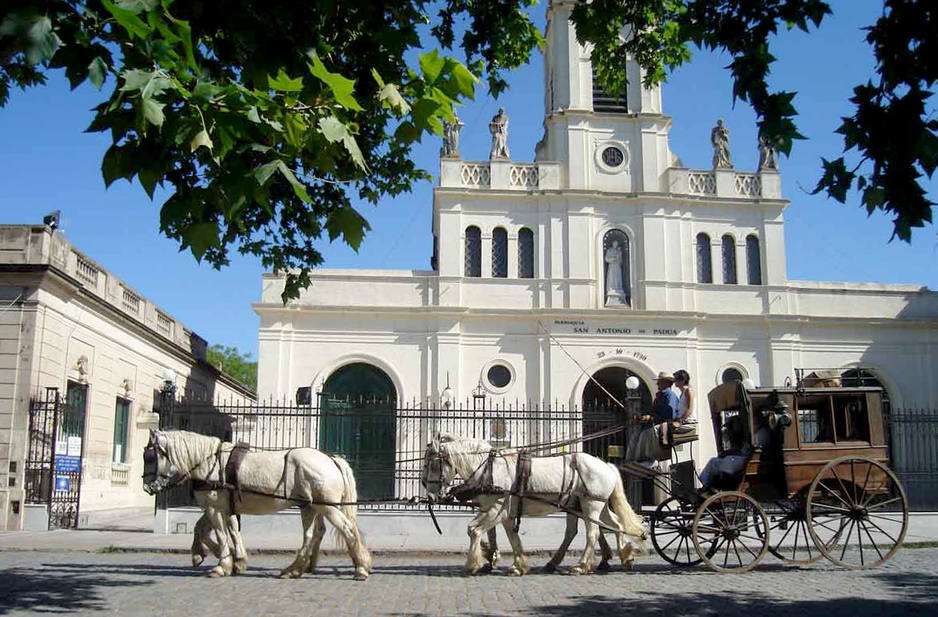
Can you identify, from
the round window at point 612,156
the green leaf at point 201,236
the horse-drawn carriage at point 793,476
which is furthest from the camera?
the round window at point 612,156

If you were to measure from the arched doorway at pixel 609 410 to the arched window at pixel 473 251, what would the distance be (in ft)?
17.3

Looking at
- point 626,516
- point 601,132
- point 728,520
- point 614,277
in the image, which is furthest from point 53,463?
point 601,132

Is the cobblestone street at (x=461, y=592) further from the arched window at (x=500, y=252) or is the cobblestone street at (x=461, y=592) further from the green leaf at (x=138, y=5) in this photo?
the arched window at (x=500, y=252)

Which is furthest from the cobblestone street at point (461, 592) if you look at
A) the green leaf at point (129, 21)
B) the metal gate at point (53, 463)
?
the metal gate at point (53, 463)

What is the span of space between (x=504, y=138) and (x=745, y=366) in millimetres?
11276

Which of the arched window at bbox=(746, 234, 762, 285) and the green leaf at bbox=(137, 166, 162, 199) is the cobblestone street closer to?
the green leaf at bbox=(137, 166, 162, 199)

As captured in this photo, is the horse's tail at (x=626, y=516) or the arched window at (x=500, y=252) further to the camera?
the arched window at (x=500, y=252)

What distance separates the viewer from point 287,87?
13.4 feet

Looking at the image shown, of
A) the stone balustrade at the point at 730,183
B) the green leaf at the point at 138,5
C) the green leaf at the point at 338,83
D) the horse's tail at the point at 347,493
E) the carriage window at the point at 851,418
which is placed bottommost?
the horse's tail at the point at 347,493

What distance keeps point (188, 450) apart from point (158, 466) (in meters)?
0.37

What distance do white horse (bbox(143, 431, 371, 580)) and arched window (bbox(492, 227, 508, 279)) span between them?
717 inches

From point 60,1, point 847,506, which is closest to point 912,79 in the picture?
point 60,1

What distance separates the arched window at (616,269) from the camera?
27500 millimetres

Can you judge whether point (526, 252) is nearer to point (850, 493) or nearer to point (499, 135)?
point (499, 135)
